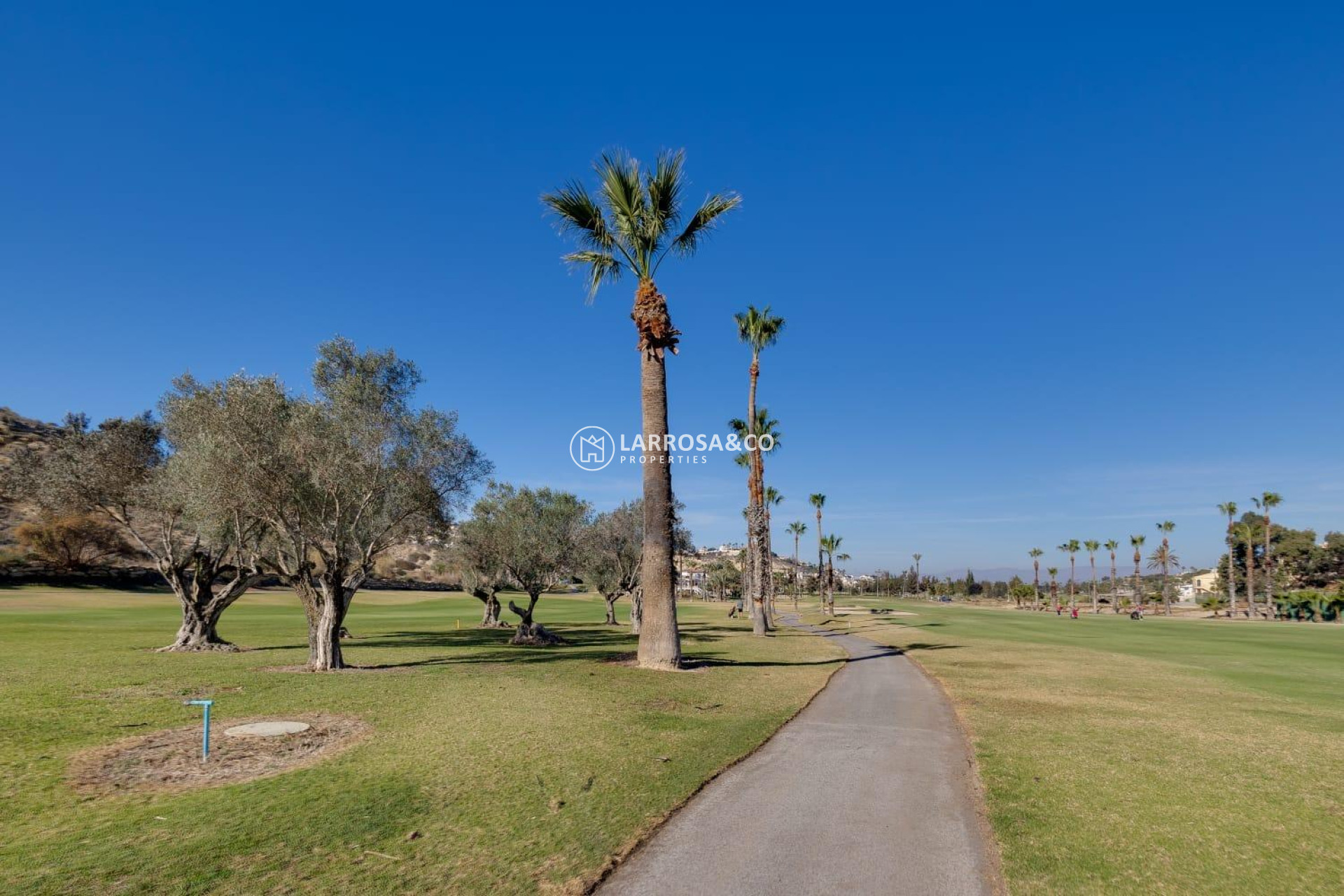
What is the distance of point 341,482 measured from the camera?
20.2m

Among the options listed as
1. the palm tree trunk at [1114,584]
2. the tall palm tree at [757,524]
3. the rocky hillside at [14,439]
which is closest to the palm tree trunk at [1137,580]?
the palm tree trunk at [1114,584]

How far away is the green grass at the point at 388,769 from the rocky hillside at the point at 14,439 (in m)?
69.0

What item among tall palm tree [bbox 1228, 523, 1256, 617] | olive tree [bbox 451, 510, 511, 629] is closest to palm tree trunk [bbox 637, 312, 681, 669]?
olive tree [bbox 451, 510, 511, 629]

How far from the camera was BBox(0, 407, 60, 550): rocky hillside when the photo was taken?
240 ft

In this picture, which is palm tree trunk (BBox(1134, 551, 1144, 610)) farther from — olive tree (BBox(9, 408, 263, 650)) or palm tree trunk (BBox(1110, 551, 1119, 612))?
olive tree (BBox(9, 408, 263, 650))

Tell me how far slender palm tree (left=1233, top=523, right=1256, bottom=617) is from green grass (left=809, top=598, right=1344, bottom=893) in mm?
79391

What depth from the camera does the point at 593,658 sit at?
25953 mm

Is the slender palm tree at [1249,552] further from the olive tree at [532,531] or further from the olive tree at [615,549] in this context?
the olive tree at [532,531]

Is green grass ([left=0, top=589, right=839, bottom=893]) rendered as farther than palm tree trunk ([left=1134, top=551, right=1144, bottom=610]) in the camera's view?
No

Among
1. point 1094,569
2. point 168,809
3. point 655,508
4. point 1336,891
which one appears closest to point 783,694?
point 655,508

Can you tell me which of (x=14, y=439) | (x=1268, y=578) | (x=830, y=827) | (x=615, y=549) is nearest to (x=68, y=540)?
(x=14, y=439)

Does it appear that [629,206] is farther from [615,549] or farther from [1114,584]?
[1114,584]

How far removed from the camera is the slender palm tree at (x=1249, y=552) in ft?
285

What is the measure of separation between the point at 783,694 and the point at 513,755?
9.72 meters
